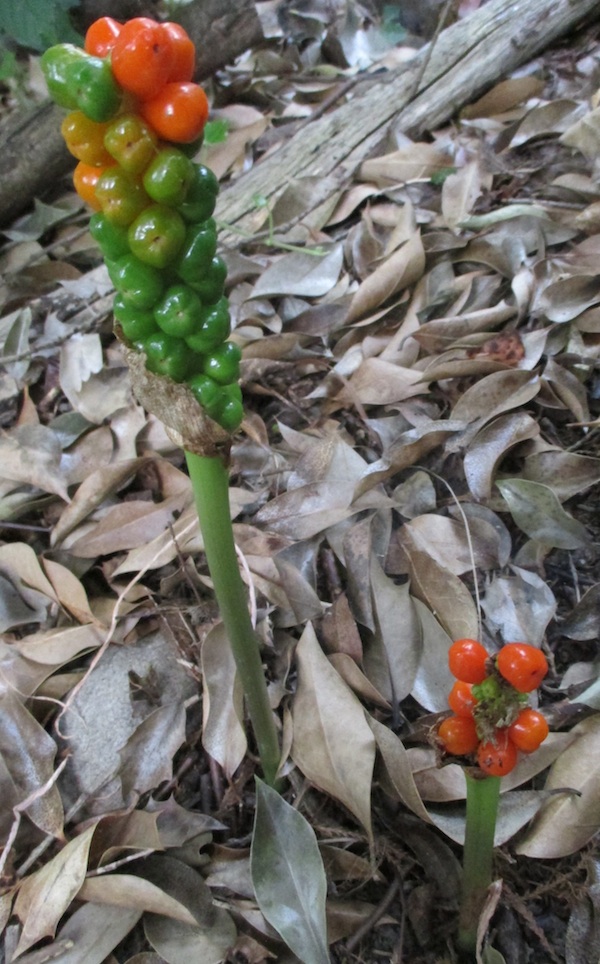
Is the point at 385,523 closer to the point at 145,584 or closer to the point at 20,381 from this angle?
the point at 145,584

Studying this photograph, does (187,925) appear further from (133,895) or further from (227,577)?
(227,577)

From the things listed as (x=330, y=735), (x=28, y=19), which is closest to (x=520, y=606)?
(x=330, y=735)

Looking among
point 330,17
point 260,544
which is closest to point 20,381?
point 260,544

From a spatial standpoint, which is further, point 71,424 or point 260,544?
point 71,424

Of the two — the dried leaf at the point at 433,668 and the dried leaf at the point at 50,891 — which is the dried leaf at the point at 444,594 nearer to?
the dried leaf at the point at 433,668

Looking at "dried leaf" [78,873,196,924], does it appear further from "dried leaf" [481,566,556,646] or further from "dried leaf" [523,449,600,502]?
"dried leaf" [523,449,600,502]

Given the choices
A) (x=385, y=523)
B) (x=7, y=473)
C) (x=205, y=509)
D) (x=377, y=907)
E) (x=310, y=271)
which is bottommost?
(x=377, y=907)

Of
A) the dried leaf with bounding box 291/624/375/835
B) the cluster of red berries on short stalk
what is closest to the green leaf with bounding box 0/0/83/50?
the dried leaf with bounding box 291/624/375/835
